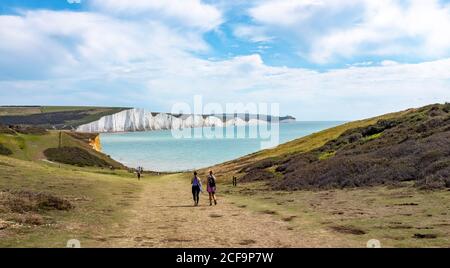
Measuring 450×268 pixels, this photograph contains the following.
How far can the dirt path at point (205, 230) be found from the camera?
1608 cm

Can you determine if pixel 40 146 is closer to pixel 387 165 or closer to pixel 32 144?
pixel 32 144

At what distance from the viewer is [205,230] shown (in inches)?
757

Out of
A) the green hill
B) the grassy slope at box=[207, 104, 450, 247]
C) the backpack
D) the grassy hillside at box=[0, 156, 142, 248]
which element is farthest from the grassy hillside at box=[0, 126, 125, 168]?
the grassy slope at box=[207, 104, 450, 247]

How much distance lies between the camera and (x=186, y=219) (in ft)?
75.3

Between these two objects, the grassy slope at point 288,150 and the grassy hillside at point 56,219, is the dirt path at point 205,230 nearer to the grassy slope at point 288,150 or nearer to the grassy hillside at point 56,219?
the grassy hillside at point 56,219

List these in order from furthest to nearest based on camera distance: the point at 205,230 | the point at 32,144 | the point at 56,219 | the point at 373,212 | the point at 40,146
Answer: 1. the point at 32,144
2. the point at 40,146
3. the point at 373,212
4. the point at 56,219
5. the point at 205,230

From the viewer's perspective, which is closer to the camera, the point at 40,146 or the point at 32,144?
the point at 40,146

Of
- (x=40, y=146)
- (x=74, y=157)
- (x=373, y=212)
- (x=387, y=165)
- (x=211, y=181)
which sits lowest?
(x=373, y=212)

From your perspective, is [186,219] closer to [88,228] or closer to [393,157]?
[88,228]

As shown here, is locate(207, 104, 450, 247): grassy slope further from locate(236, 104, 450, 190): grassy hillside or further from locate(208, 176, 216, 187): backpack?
locate(208, 176, 216, 187): backpack

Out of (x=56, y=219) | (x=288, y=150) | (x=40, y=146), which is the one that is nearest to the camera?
(x=56, y=219)

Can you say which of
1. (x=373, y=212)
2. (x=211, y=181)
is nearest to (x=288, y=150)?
(x=211, y=181)
